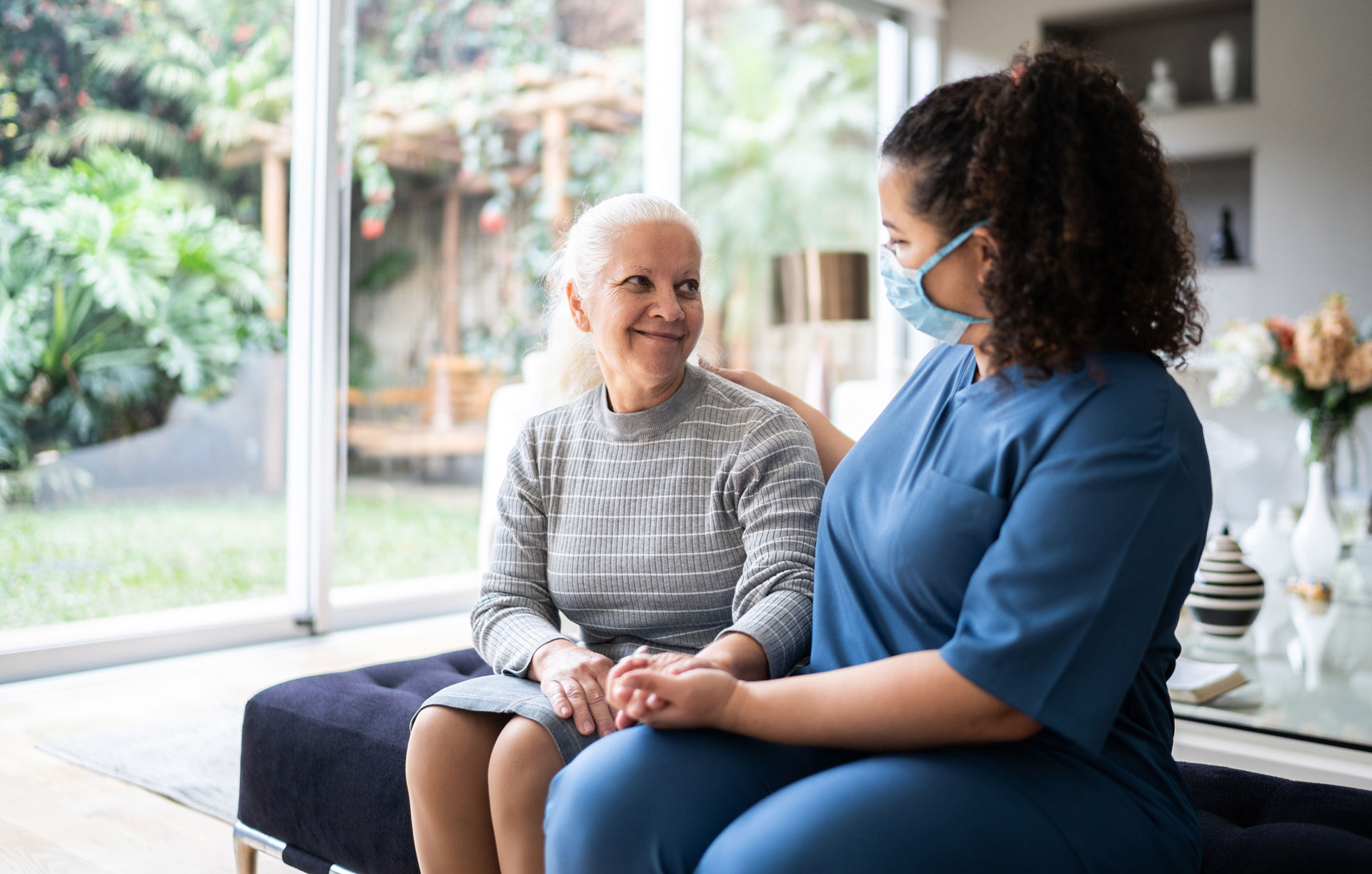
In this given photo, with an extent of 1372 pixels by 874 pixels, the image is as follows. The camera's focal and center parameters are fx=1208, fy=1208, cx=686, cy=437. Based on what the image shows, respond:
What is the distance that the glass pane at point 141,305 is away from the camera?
11.0 ft

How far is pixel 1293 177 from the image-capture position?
206 inches

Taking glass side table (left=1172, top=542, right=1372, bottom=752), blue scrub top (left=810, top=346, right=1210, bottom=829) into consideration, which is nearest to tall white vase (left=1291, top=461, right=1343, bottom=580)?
glass side table (left=1172, top=542, right=1372, bottom=752)

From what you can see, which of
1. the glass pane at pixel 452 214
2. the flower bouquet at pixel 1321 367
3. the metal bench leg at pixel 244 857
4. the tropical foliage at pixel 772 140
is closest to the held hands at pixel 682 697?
the metal bench leg at pixel 244 857

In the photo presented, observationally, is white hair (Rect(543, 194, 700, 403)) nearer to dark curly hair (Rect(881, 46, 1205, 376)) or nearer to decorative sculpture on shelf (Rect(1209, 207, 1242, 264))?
dark curly hair (Rect(881, 46, 1205, 376))

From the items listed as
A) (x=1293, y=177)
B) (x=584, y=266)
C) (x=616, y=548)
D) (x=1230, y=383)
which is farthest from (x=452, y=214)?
(x=1293, y=177)

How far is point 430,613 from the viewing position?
14.1 feet

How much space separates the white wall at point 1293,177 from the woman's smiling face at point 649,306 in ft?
Result: 12.8

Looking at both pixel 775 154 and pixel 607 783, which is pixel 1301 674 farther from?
pixel 775 154

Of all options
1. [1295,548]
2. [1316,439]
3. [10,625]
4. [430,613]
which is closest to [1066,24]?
[1316,439]

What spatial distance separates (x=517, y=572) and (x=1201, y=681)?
46.2 inches

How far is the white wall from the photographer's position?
5078 mm

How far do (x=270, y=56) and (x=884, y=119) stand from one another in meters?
3.43

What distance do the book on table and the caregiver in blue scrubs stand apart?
2.73 ft

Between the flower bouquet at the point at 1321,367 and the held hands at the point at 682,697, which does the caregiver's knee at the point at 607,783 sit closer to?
the held hands at the point at 682,697
